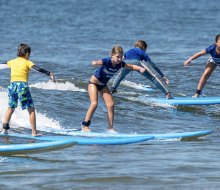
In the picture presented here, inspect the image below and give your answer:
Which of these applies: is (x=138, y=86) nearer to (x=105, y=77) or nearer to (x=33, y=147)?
(x=105, y=77)

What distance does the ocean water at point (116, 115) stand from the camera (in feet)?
37.4

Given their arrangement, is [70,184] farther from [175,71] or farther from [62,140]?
[175,71]

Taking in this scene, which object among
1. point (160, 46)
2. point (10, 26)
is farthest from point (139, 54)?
point (10, 26)

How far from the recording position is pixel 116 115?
17750mm

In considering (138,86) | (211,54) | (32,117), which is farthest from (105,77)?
(138,86)

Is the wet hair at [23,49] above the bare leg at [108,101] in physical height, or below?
above

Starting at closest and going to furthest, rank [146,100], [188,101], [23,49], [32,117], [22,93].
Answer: [23,49] < [22,93] < [32,117] < [188,101] < [146,100]

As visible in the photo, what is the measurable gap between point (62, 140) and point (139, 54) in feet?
18.6

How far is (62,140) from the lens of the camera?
12.9 metres

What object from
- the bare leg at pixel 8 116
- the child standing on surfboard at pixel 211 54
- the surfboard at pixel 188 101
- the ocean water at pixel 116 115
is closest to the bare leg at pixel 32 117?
the bare leg at pixel 8 116

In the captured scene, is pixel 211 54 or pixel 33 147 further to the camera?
pixel 211 54

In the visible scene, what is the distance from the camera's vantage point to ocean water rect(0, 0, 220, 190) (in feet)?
37.4

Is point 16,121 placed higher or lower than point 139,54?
lower

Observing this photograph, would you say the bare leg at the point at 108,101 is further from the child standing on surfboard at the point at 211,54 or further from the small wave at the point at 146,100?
the small wave at the point at 146,100
